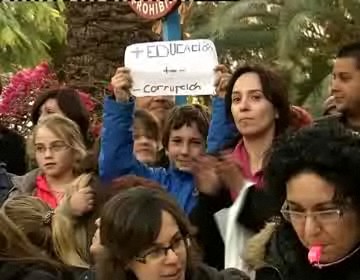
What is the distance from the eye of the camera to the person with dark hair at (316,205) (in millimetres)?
3131

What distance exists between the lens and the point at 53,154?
553 cm

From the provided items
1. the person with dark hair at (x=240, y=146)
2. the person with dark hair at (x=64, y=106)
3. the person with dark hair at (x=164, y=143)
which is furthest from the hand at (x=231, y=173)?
the person with dark hair at (x=64, y=106)

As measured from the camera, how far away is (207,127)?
5676 mm

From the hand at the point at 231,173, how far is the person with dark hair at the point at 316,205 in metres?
1.04

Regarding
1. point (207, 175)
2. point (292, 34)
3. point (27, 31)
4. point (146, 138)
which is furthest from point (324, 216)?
point (27, 31)

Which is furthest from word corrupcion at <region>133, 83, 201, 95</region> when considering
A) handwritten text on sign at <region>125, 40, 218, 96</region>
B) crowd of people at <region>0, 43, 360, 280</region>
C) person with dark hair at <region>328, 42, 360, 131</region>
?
person with dark hair at <region>328, 42, 360, 131</region>

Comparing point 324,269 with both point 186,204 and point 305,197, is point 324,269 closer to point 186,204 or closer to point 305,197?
point 305,197

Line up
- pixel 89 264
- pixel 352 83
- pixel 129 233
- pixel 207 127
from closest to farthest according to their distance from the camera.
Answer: pixel 129 233
pixel 89 264
pixel 352 83
pixel 207 127

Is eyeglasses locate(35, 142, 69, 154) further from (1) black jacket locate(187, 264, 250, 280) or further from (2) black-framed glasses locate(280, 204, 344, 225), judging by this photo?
(2) black-framed glasses locate(280, 204, 344, 225)

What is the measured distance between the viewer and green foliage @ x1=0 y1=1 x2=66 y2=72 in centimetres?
1482

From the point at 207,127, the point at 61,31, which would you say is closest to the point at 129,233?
the point at 207,127

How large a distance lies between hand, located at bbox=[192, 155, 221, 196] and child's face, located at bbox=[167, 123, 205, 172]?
909mm

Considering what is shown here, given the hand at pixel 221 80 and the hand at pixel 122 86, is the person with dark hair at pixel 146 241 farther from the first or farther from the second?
the hand at pixel 221 80

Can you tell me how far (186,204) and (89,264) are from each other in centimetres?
110
